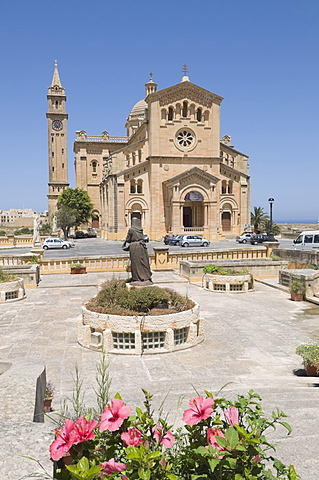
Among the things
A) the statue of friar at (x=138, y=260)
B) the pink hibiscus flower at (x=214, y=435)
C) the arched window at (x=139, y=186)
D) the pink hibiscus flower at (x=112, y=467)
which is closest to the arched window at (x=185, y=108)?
the arched window at (x=139, y=186)

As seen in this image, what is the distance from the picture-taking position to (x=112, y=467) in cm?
235

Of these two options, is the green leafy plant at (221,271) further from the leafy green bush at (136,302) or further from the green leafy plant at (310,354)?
the green leafy plant at (310,354)

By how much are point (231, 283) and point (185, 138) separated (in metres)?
36.4

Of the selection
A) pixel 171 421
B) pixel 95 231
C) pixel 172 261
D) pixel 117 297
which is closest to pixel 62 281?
pixel 172 261

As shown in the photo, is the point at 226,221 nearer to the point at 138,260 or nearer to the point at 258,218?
the point at 258,218

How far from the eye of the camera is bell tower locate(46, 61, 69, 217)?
76938 millimetres

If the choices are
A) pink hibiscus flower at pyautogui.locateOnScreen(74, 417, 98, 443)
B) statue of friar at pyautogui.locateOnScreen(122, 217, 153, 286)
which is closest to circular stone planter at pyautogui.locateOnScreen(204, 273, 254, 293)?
statue of friar at pyautogui.locateOnScreen(122, 217, 153, 286)

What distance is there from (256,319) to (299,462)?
28.7 ft

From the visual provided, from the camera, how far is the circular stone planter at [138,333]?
30.4 feet

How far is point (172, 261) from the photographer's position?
22.9 m

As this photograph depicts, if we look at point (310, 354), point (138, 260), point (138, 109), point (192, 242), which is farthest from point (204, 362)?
point (138, 109)

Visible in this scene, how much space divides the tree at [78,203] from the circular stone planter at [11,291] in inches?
1660

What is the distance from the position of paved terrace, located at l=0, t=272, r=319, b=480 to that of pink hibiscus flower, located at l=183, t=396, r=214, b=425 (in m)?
0.54

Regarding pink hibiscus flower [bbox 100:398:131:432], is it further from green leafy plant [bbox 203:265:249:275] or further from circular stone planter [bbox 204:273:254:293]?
green leafy plant [bbox 203:265:249:275]
